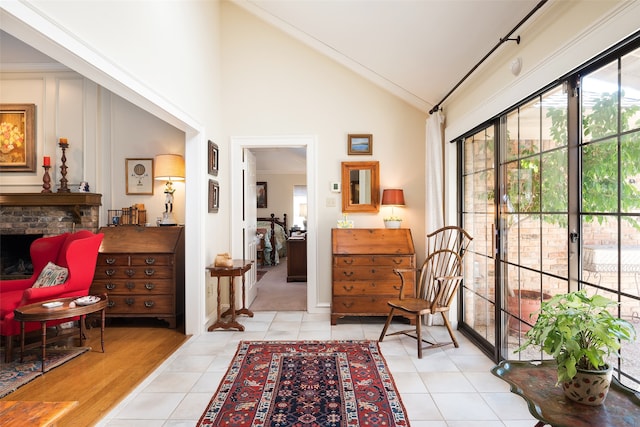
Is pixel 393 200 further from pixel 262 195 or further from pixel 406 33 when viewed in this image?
pixel 262 195

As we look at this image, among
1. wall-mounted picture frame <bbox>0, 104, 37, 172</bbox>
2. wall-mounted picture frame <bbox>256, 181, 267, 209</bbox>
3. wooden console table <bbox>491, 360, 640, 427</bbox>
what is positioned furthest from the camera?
wall-mounted picture frame <bbox>256, 181, 267, 209</bbox>

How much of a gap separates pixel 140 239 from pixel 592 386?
3.95 m

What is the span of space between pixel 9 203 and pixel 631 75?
543cm

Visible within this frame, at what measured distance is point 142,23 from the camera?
2.51m

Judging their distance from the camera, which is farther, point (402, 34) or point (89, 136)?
point (89, 136)

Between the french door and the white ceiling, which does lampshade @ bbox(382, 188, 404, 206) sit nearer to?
the french door

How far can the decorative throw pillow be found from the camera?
3117mm

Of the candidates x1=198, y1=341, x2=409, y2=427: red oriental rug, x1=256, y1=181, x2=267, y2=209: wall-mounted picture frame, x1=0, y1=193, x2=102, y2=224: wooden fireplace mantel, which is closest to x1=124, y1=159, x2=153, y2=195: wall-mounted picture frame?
x1=0, y1=193, x2=102, y2=224: wooden fireplace mantel

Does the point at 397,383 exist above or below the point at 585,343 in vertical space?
below

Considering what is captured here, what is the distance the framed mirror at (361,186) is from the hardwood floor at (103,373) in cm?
234

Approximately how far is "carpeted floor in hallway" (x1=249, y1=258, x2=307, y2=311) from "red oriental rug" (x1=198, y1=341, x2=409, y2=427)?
51.6 inches

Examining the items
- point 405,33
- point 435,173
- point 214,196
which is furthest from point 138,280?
point 405,33

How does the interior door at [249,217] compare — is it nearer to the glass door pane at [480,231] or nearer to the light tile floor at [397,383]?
the light tile floor at [397,383]

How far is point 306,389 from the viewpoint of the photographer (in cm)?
240
